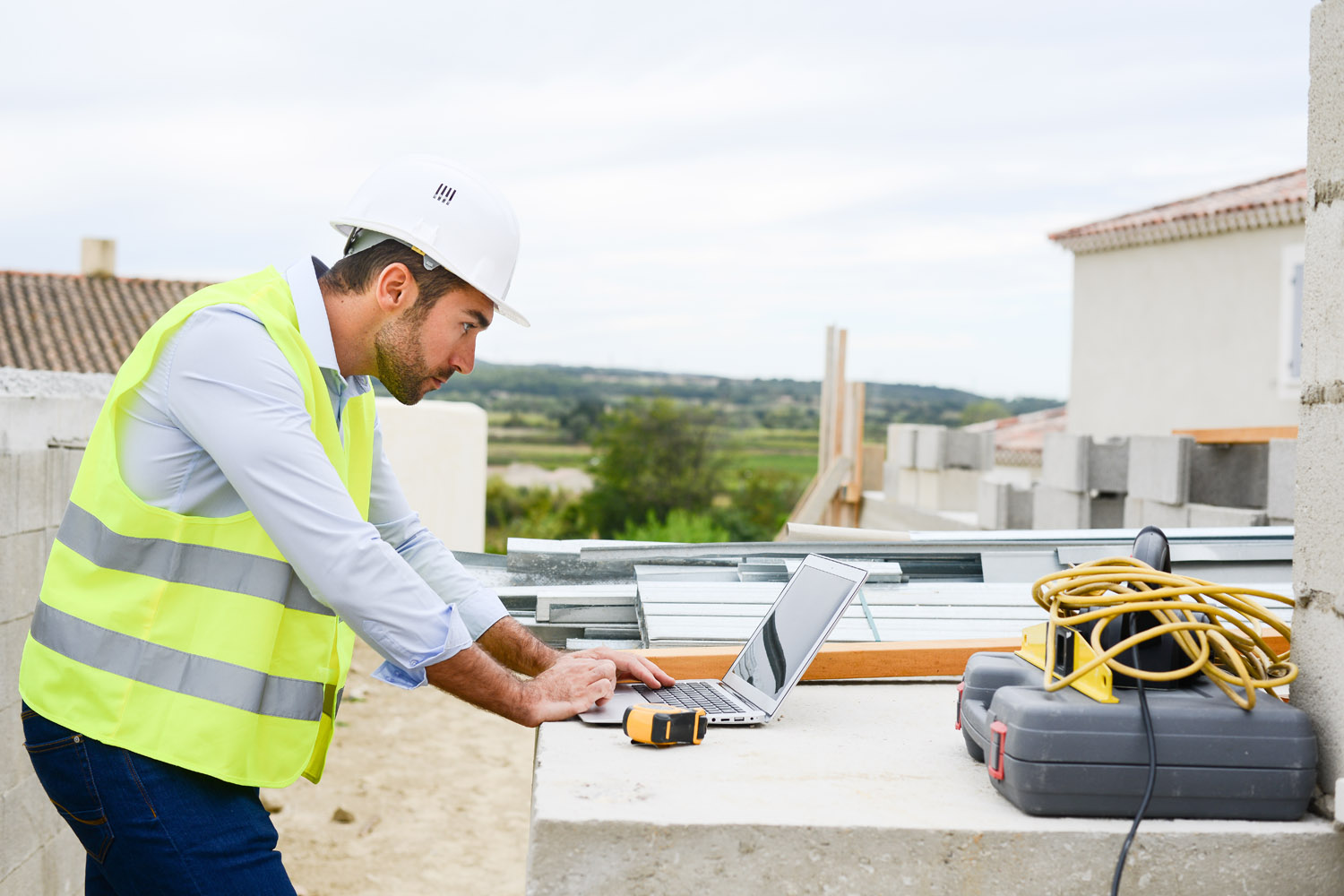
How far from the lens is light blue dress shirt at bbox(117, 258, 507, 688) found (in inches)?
75.4

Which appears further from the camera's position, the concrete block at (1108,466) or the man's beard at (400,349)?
the concrete block at (1108,466)

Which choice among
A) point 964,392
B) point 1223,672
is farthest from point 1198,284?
point 964,392

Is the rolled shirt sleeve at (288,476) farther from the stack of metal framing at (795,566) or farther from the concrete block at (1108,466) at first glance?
the concrete block at (1108,466)

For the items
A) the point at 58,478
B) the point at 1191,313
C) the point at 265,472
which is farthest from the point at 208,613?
the point at 1191,313

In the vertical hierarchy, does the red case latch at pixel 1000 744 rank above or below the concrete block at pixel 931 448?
below

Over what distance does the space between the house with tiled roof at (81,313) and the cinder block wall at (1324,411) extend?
25.2 meters

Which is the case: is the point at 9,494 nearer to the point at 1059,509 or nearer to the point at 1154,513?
the point at 1154,513

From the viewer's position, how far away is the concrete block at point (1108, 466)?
28.2ft

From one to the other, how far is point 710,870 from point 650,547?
6.72ft

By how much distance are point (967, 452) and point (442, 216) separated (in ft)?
38.4

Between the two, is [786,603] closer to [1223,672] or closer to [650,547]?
[1223,672]

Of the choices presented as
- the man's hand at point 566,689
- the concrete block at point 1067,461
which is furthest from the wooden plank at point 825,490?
the man's hand at point 566,689

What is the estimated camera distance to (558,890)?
1714 millimetres

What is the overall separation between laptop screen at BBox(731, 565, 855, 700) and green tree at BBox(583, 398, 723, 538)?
44.4 m
